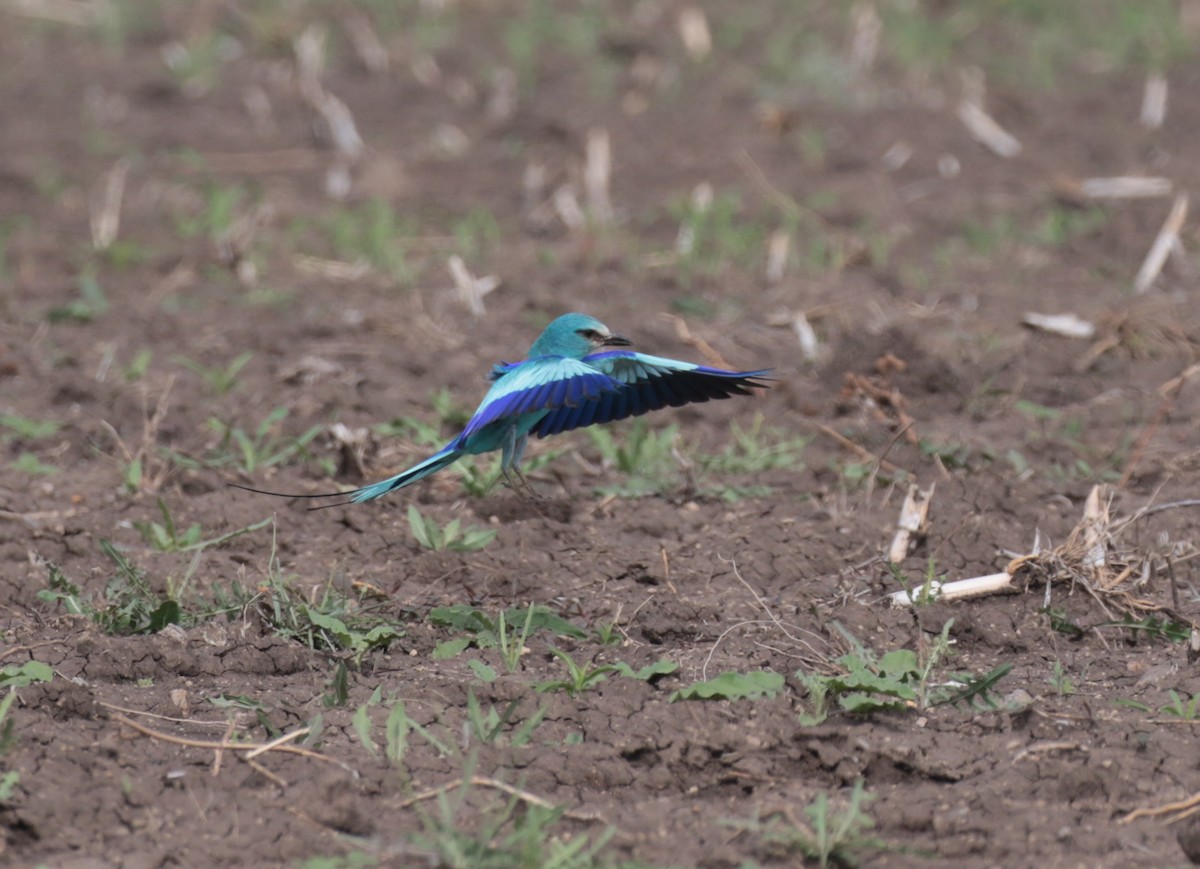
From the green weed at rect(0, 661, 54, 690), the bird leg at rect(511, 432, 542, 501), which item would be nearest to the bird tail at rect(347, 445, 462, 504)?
the bird leg at rect(511, 432, 542, 501)

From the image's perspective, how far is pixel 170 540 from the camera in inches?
176

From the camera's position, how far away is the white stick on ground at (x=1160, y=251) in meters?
6.84

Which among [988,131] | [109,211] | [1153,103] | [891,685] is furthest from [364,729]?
[1153,103]

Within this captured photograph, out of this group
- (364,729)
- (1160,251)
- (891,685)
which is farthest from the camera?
(1160,251)

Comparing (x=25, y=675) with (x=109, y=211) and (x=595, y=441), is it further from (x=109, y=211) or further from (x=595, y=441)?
(x=109, y=211)

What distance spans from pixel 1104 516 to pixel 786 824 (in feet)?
5.06

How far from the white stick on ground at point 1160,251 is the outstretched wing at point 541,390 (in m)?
3.53

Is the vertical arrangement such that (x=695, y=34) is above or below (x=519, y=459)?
below

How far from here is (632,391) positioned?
4.36m

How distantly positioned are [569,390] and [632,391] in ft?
1.36

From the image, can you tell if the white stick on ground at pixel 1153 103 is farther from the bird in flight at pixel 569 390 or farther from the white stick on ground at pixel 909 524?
the bird in flight at pixel 569 390

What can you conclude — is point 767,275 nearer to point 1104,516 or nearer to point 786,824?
point 1104,516

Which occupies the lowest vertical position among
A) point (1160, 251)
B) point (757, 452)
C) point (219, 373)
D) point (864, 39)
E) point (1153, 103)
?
point (1153, 103)

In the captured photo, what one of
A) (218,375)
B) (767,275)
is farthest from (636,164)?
(218,375)
